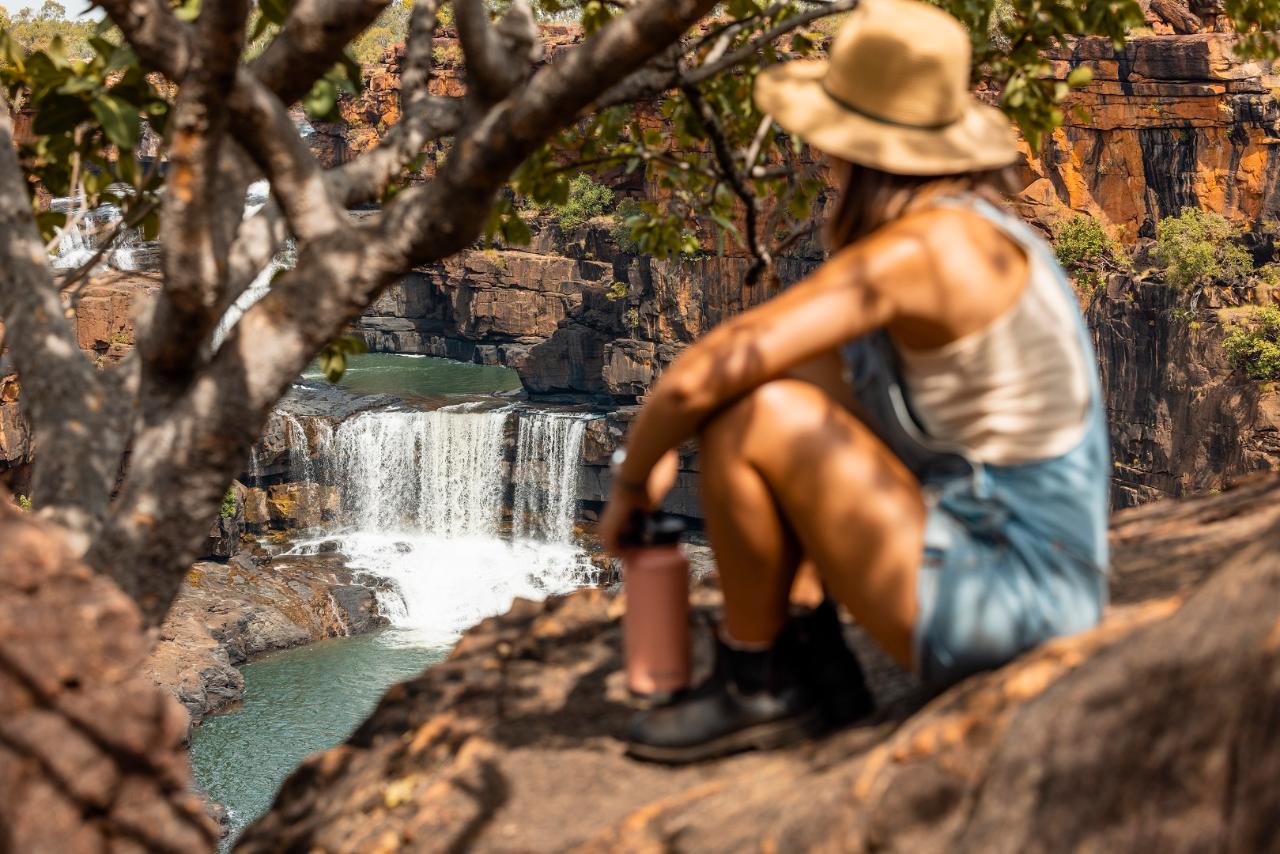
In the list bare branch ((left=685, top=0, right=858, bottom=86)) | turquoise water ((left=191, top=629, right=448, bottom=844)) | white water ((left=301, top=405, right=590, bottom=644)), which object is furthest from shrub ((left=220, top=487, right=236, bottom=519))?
bare branch ((left=685, top=0, right=858, bottom=86))

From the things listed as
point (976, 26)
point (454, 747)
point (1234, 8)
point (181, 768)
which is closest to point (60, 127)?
point (181, 768)

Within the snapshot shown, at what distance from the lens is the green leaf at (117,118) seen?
2818mm

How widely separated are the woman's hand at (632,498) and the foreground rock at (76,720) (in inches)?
34.9

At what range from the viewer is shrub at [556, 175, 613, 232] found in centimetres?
4466

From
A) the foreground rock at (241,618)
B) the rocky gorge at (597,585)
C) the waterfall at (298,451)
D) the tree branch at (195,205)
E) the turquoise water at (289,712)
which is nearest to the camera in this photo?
the rocky gorge at (597,585)

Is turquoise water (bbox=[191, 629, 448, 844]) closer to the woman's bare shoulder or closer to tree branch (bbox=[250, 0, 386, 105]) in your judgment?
tree branch (bbox=[250, 0, 386, 105])

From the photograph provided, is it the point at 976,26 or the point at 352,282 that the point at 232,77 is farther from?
the point at 976,26

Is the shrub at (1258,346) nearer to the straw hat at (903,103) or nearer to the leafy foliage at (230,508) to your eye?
the leafy foliage at (230,508)

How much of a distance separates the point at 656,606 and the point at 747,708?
0.27 metres

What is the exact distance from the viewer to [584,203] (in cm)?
4509

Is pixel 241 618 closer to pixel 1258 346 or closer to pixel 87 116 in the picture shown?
pixel 1258 346

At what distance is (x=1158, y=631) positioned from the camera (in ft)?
6.08

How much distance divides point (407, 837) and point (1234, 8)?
4.25m

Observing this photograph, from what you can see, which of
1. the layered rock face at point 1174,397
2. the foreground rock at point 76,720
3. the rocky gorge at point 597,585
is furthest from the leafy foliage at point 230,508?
the foreground rock at point 76,720
